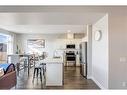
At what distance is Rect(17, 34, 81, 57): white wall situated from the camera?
13102mm

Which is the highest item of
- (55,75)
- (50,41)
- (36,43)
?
(50,41)

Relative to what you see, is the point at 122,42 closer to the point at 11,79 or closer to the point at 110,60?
the point at 110,60

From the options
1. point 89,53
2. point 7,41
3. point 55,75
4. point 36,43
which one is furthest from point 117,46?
point 36,43

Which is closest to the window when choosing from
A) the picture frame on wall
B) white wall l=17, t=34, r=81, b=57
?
white wall l=17, t=34, r=81, b=57

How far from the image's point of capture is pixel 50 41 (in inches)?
520

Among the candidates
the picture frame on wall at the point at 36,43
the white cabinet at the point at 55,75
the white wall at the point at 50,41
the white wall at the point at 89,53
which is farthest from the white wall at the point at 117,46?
the picture frame on wall at the point at 36,43

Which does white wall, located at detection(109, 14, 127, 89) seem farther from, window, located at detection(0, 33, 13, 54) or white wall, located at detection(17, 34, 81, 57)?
white wall, located at detection(17, 34, 81, 57)

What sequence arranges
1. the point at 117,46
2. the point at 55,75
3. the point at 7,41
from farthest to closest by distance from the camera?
the point at 7,41 → the point at 55,75 → the point at 117,46

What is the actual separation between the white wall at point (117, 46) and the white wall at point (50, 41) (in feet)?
26.7

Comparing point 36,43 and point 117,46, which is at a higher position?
point 36,43

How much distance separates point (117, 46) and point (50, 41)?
873 centimetres

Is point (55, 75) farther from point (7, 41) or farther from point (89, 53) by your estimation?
point (7, 41)
